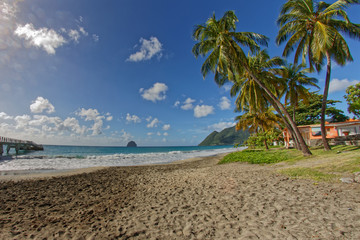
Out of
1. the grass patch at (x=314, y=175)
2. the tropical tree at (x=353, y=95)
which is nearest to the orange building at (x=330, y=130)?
the tropical tree at (x=353, y=95)

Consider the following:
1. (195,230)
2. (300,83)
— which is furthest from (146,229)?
(300,83)

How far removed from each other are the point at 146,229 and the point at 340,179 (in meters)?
5.77

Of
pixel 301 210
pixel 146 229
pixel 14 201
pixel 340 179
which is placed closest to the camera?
pixel 146 229

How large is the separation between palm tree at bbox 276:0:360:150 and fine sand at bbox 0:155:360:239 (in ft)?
30.9

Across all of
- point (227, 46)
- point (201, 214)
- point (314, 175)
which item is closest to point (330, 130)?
point (227, 46)

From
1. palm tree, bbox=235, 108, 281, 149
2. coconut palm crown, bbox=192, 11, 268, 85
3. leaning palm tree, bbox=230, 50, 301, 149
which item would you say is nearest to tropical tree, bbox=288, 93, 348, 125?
palm tree, bbox=235, 108, 281, 149

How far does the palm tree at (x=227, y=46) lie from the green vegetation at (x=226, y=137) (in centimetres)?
13430

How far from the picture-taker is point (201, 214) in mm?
3484

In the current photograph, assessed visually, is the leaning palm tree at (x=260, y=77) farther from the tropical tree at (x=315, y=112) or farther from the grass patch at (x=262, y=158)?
the tropical tree at (x=315, y=112)

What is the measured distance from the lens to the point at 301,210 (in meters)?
3.29

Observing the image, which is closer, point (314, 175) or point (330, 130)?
point (314, 175)

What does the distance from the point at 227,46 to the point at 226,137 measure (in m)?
150

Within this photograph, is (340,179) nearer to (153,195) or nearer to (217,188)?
(217,188)

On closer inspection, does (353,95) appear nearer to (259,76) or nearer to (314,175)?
(259,76)
